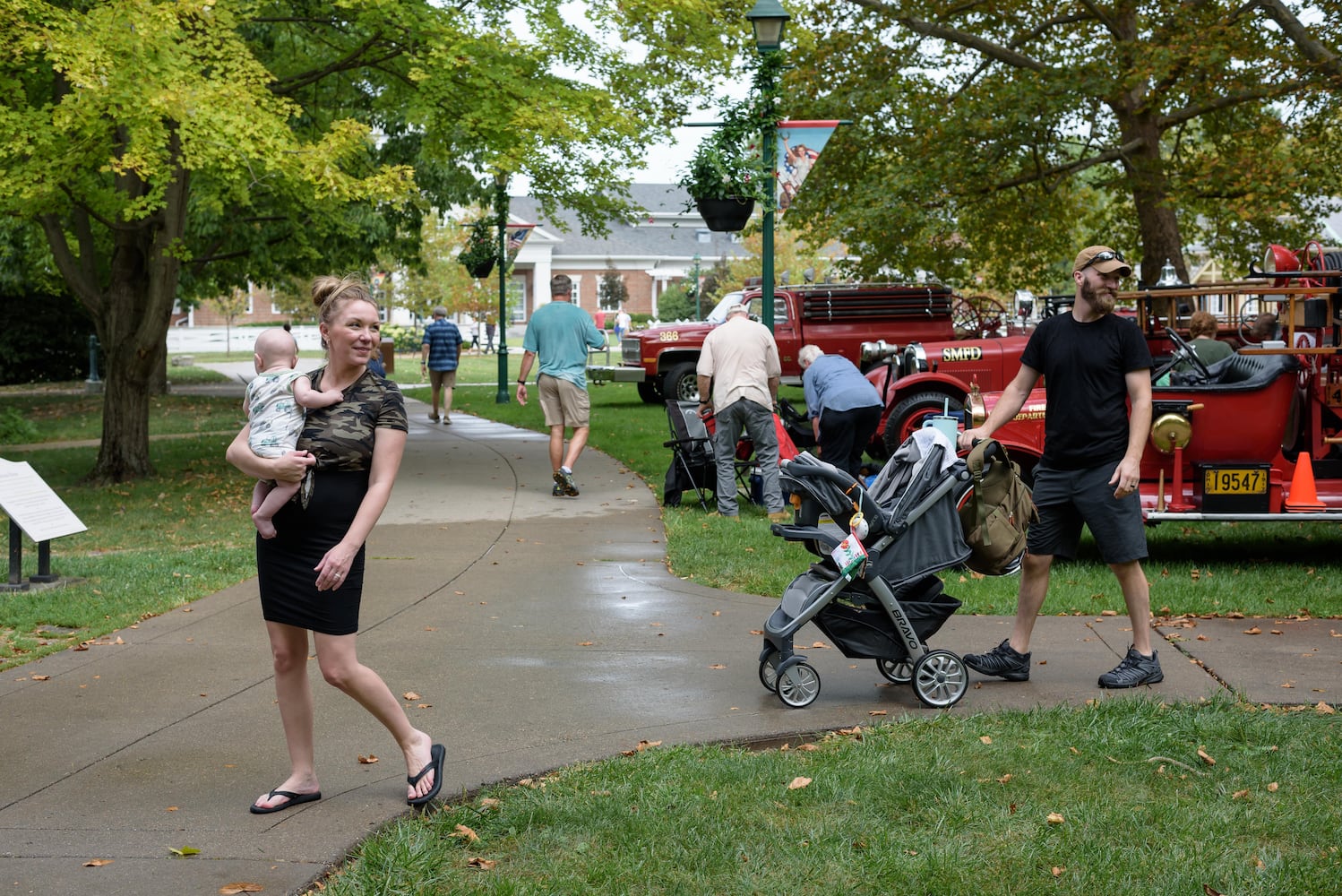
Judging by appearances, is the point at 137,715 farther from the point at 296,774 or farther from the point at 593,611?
the point at 593,611

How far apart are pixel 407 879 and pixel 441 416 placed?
64.8 feet

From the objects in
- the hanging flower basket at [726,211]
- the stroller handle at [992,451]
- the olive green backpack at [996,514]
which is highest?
the hanging flower basket at [726,211]

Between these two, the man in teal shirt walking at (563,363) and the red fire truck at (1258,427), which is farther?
the man in teal shirt walking at (563,363)

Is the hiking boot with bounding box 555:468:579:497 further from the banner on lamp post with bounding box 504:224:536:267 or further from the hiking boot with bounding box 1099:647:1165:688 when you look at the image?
the banner on lamp post with bounding box 504:224:536:267

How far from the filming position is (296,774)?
15.9 feet

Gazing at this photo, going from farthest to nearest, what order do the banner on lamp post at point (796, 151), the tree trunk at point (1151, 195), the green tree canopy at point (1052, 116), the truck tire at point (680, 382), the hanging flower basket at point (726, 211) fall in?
the truck tire at point (680, 382)
the tree trunk at point (1151, 195)
the green tree canopy at point (1052, 116)
the banner on lamp post at point (796, 151)
the hanging flower basket at point (726, 211)

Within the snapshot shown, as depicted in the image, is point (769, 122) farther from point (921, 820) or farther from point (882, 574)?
point (921, 820)

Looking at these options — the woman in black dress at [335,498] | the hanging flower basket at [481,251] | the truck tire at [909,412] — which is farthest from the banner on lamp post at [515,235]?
the woman in black dress at [335,498]

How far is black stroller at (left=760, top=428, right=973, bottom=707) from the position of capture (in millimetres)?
6145

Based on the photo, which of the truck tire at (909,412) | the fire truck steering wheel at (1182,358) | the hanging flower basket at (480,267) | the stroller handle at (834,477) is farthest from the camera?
the hanging flower basket at (480,267)

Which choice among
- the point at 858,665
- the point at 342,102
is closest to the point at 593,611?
the point at 858,665

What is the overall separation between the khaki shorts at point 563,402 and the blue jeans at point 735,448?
169 cm

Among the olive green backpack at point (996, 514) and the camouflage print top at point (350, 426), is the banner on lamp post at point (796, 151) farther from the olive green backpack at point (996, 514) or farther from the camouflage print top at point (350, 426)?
the camouflage print top at point (350, 426)

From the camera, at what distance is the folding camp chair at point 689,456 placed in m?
12.3
